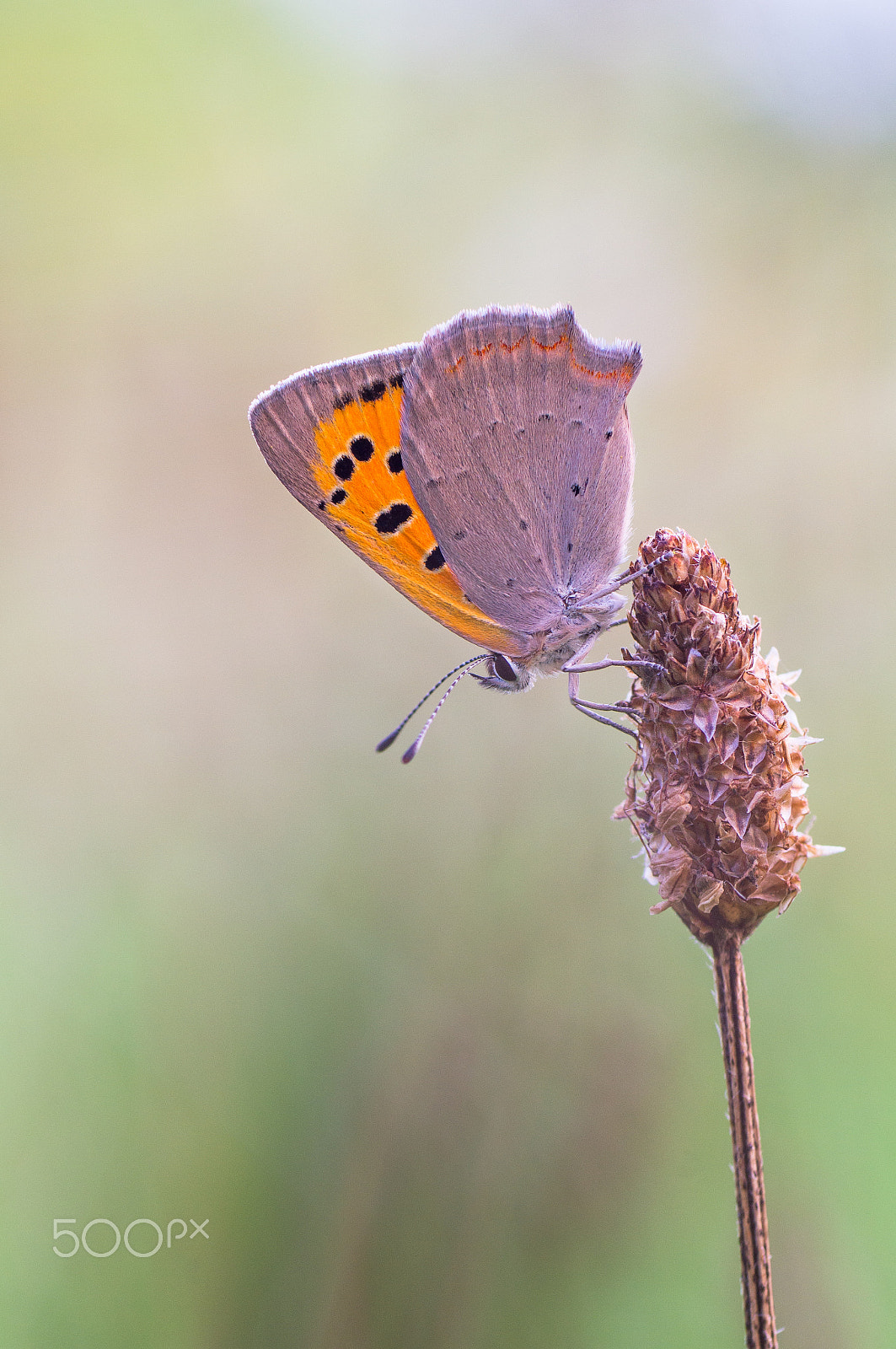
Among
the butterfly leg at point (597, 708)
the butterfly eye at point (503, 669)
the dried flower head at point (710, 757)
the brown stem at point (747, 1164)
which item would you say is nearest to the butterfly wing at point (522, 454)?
the butterfly eye at point (503, 669)

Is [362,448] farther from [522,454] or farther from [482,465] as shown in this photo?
[522,454]

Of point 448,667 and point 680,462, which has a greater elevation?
point 680,462

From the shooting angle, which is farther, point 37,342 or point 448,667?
point 37,342

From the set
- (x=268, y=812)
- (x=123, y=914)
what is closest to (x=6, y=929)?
(x=123, y=914)

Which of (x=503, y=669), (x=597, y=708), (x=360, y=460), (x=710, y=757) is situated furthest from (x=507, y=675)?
(x=710, y=757)

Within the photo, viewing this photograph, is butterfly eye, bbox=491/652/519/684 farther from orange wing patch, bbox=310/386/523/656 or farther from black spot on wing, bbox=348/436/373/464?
black spot on wing, bbox=348/436/373/464

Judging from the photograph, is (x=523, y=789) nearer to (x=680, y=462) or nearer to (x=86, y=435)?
(x=680, y=462)

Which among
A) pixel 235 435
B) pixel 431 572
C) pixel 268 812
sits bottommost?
pixel 268 812
